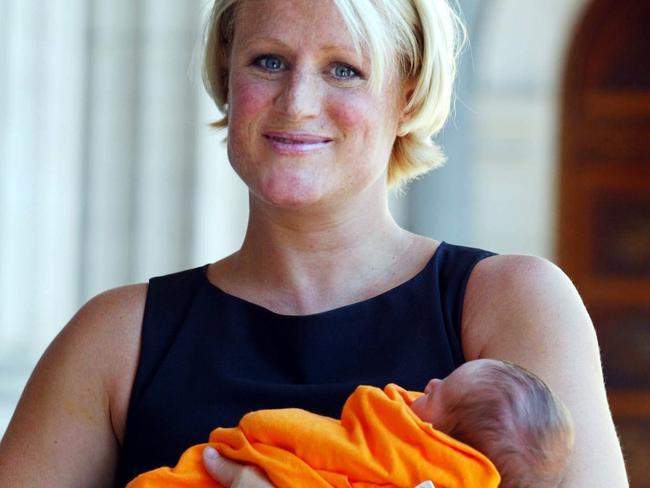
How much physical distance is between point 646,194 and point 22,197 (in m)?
3.01

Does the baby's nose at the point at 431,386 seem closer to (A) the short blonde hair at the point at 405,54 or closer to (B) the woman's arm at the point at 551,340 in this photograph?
(B) the woman's arm at the point at 551,340

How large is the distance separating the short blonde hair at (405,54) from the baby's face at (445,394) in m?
0.62

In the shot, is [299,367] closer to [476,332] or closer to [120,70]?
[476,332]

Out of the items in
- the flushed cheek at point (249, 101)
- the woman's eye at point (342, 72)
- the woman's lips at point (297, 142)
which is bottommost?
the woman's lips at point (297, 142)

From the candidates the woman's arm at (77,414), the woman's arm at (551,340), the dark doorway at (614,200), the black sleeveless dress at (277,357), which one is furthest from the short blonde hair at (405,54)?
the dark doorway at (614,200)

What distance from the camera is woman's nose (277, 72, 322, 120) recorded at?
7.84 feet

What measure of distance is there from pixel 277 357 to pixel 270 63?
0.55 m

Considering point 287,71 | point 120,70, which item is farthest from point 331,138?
point 120,70

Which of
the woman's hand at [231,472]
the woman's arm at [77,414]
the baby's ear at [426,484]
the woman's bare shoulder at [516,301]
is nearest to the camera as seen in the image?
the baby's ear at [426,484]

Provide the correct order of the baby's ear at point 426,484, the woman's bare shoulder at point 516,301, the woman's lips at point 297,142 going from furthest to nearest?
the woman's lips at point 297,142
the woman's bare shoulder at point 516,301
the baby's ear at point 426,484

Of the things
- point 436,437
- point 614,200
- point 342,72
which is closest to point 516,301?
point 436,437

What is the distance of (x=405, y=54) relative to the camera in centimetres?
253

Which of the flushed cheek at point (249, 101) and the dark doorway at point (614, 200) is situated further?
the dark doorway at point (614, 200)

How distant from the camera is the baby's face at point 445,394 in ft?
6.70
